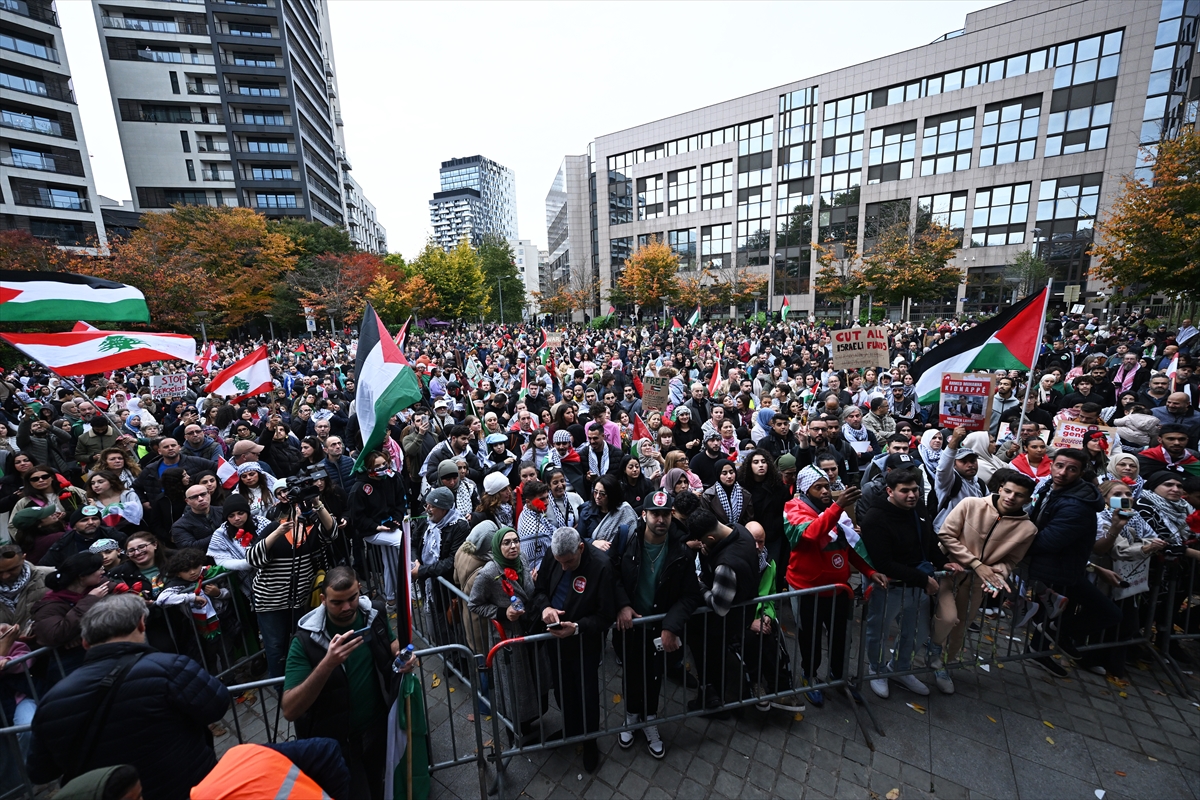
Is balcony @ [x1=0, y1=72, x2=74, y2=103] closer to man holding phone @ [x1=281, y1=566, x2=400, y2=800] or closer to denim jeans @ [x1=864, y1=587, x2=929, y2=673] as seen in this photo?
man holding phone @ [x1=281, y1=566, x2=400, y2=800]

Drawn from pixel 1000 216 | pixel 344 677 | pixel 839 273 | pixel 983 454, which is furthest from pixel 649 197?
pixel 344 677

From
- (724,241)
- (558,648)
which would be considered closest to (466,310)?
(724,241)

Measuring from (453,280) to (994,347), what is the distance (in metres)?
53.2

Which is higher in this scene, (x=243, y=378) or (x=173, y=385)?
(x=243, y=378)

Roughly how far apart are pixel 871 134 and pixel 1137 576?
50.1m

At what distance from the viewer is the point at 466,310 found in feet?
182

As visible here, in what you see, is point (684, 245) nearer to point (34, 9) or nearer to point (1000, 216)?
point (1000, 216)

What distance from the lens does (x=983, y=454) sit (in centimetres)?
599

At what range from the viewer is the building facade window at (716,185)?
172ft

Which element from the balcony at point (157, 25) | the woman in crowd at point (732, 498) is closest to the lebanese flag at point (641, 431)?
the woman in crowd at point (732, 498)

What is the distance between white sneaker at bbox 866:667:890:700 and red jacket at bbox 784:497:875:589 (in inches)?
34.5

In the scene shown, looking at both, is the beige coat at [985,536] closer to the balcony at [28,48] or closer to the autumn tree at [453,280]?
the autumn tree at [453,280]

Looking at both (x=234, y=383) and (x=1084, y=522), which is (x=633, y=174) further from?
(x=1084, y=522)

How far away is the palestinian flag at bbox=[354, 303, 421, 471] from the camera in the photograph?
4.14 metres
